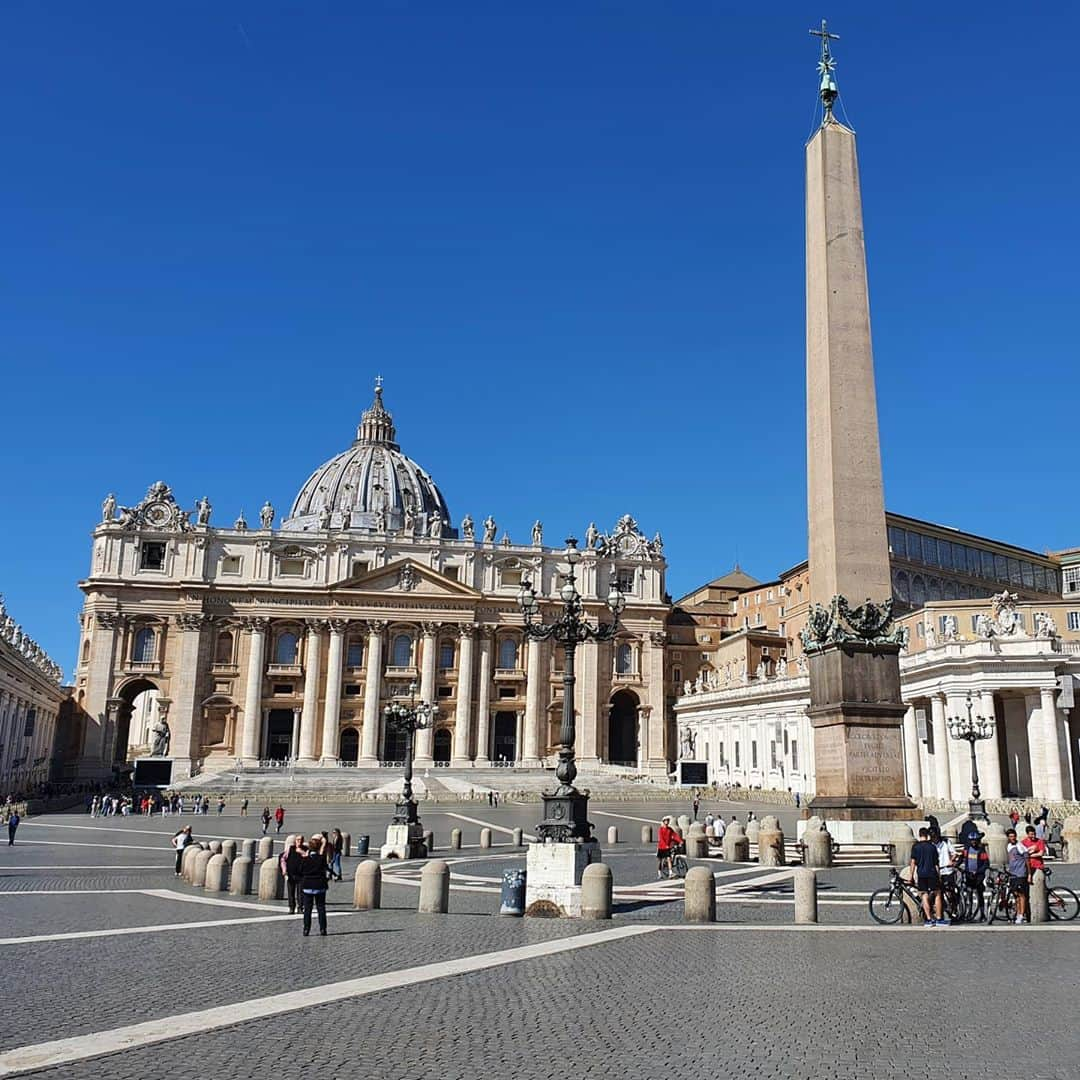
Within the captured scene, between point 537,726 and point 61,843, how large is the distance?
49.0 meters

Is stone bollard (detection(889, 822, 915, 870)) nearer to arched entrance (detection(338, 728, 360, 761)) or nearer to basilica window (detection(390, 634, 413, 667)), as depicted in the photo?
basilica window (detection(390, 634, 413, 667))

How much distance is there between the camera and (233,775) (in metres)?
56.2

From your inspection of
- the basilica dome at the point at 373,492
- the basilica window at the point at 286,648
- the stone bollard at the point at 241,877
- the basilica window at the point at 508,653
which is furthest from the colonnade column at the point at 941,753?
the basilica dome at the point at 373,492

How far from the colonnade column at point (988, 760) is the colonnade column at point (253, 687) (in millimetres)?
47209

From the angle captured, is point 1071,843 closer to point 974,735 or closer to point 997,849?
point 997,849

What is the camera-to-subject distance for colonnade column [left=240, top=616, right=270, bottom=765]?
68.7 meters

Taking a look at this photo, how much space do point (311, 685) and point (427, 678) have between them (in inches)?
317

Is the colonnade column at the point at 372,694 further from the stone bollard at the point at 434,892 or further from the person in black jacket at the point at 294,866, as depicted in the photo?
the stone bollard at the point at 434,892

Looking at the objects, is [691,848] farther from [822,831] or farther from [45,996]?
[45,996]

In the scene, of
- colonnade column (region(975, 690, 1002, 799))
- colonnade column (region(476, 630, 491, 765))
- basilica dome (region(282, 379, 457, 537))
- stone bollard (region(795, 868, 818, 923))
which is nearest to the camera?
stone bollard (region(795, 868, 818, 923))

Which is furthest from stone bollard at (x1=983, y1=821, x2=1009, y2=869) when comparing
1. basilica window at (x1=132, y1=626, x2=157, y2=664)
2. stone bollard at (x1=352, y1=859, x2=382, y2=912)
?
basilica window at (x1=132, y1=626, x2=157, y2=664)

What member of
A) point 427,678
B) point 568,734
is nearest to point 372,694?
point 427,678

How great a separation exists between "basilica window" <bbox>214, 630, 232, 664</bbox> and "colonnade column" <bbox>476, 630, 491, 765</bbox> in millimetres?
17700

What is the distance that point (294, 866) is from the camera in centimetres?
1155
